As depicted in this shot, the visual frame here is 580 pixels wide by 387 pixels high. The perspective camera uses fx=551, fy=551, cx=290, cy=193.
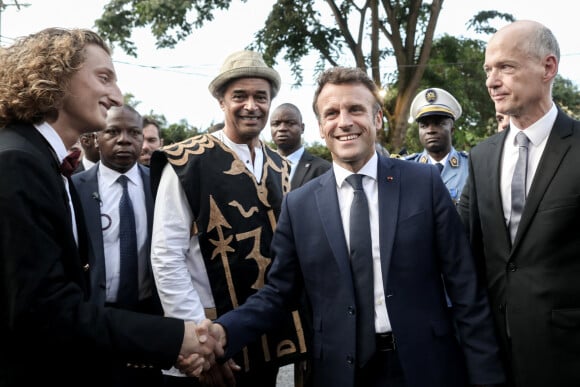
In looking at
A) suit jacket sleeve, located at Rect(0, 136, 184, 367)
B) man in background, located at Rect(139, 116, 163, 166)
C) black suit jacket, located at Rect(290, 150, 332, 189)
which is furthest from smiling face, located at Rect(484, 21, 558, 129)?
man in background, located at Rect(139, 116, 163, 166)

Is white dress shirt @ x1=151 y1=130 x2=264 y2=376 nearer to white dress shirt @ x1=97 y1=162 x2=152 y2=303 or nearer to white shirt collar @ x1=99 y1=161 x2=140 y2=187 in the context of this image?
white dress shirt @ x1=97 y1=162 x2=152 y2=303

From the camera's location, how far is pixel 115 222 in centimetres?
338

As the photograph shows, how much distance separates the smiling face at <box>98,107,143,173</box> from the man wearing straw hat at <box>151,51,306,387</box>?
0.69 meters

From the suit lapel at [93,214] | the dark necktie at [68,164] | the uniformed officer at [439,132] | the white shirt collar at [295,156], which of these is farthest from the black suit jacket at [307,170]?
the dark necktie at [68,164]

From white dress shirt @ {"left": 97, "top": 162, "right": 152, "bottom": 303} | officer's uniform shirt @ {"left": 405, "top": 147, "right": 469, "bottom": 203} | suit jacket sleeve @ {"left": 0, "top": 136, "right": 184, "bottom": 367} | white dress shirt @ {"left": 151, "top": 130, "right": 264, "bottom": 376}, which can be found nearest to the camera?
suit jacket sleeve @ {"left": 0, "top": 136, "right": 184, "bottom": 367}

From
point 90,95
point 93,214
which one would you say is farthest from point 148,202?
point 90,95

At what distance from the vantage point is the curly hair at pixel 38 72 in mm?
2115

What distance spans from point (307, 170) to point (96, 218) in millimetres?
2882

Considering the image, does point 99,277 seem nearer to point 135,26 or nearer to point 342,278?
point 342,278

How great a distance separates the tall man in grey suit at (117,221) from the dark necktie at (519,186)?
6.37 ft

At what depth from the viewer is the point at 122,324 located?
2.16 meters

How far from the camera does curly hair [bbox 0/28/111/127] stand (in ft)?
6.94

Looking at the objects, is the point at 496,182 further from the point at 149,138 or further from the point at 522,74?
the point at 149,138

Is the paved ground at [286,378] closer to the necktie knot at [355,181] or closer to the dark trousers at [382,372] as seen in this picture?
the dark trousers at [382,372]
